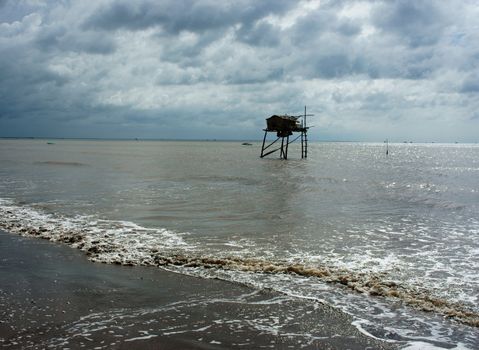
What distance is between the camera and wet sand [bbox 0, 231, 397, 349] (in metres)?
5.34

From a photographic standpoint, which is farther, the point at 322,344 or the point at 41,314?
the point at 41,314

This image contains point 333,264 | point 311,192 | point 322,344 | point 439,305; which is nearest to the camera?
point 322,344

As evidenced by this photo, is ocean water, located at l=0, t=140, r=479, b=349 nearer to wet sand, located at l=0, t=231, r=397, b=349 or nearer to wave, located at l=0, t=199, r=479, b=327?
wave, located at l=0, t=199, r=479, b=327

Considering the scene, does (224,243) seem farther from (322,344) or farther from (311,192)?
(311,192)

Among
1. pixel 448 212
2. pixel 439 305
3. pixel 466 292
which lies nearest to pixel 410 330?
pixel 439 305

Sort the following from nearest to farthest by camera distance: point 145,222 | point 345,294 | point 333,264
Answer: point 345,294 < point 333,264 < point 145,222

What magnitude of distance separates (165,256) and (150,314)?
361 cm

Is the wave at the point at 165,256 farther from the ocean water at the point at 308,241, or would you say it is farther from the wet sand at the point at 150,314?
the wet sand at the point at 150,314

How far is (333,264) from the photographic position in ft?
31.1

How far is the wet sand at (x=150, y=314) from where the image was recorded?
210 inches

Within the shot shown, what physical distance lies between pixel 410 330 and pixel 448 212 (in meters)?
14.4

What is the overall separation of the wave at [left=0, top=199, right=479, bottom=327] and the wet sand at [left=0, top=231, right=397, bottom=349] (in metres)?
1.10

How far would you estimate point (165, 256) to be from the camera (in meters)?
9.78

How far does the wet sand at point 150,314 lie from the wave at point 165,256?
1099 millimetres
